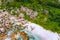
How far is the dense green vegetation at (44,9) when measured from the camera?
9359 millimetres

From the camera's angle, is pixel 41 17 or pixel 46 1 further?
pixel 46 1

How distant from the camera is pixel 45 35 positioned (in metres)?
8.67

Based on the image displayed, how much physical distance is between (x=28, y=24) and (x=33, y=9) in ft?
4.08

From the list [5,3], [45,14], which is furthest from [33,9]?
[5,3]

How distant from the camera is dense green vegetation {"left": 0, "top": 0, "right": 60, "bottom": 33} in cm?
936

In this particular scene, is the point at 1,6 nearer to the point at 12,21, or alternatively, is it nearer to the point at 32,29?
the point at 12,21

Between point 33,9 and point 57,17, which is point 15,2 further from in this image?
point 57,17

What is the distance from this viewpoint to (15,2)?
1026cm

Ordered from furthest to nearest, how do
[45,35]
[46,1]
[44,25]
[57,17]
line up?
[46,1], [57,17], [44,25], [45,35]

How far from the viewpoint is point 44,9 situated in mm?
10133

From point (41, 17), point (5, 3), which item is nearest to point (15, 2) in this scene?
point (5, 3)

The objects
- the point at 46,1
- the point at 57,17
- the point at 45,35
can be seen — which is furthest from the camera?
the point at 46,1

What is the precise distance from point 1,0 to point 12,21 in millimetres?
1546

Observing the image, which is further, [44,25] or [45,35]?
[44,25]
